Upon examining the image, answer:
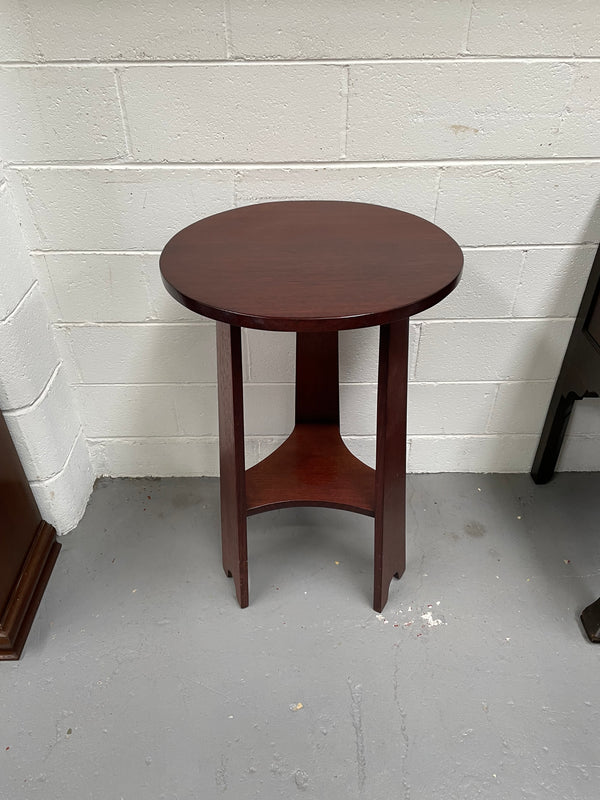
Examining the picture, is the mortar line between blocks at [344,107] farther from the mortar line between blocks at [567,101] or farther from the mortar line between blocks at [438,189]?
the mortar line between blocks at [567,101]

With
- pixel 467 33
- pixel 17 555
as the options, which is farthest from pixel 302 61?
pixel 17 555

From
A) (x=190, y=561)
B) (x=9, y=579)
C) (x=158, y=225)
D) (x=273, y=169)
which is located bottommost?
(x=190, y=561)

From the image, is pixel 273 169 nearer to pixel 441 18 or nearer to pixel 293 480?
pixel 441 18

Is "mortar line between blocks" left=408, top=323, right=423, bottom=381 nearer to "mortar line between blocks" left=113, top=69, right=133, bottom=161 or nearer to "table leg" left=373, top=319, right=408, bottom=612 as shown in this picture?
"table leg" left=373, top=319, right=408, bottom=612

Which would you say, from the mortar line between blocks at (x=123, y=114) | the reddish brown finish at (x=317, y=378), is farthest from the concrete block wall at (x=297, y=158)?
the reddish brown finish at (x=317, y=378)

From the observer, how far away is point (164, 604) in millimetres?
1510

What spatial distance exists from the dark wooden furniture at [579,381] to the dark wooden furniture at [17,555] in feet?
4.51

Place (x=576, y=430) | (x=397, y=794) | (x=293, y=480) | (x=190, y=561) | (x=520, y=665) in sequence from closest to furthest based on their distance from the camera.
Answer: (x=397, y=794) → (x=520, y=665) → (x=293, y=480) → (x=190, y=561) → (x=576, y=430)

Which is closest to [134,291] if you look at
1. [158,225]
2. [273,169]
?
[158,225]

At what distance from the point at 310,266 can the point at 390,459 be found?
1.53 ft

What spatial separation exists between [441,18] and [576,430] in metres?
1.22

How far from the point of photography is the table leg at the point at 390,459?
1.17m

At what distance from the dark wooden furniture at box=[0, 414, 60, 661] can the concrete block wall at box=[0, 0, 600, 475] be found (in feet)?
1.11

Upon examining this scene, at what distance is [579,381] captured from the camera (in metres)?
1.61
